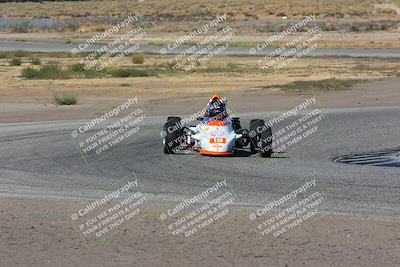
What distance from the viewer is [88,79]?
4541 cm

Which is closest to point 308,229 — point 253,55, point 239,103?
point 239,103

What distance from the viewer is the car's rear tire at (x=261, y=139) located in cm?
2077

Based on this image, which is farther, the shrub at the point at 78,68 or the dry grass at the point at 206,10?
the dry grass at the point at 206,10

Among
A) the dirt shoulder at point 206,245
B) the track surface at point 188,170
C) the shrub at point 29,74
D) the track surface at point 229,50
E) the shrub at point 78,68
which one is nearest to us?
the dirt shoulder at point 206,245

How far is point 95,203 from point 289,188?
137 inches

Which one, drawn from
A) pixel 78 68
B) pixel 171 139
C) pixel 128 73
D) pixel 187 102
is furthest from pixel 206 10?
pixel 171 139

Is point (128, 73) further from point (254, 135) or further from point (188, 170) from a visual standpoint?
point (188, 170)

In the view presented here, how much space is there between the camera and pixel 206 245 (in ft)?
41.8

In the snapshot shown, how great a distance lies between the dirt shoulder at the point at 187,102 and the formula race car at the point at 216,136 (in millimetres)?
9722

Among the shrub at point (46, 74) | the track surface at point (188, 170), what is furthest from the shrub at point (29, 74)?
the track surface at point (188, 170)

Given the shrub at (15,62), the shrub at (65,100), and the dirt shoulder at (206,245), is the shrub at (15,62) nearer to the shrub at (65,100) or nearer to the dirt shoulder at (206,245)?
the shrub at (65,100)

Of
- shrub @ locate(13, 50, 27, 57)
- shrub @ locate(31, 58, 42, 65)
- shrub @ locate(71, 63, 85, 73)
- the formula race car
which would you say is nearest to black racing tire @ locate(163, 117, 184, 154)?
the formula race car

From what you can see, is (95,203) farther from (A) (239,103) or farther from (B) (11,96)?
(B) (11,96)

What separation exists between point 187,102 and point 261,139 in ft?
47.9
